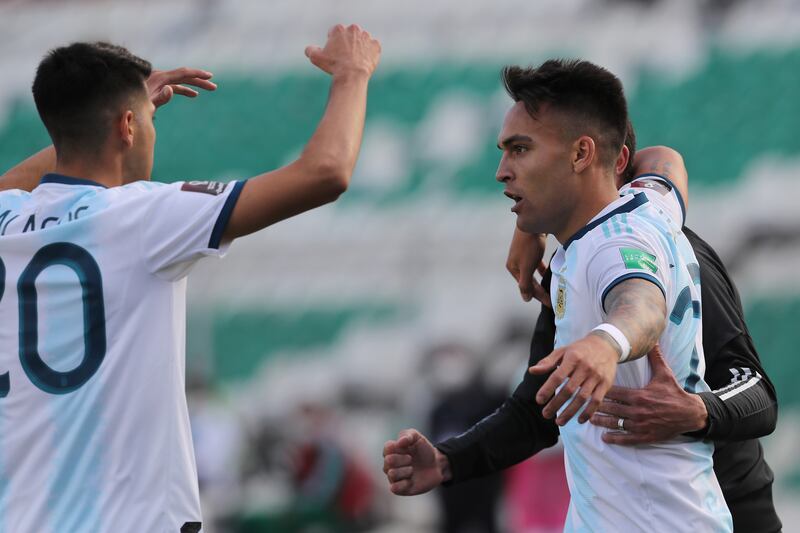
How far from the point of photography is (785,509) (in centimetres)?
682

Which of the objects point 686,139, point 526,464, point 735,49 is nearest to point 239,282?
point 526,464

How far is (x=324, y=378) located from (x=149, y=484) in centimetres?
482

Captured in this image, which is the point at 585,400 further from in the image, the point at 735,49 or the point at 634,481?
the point at 735,49

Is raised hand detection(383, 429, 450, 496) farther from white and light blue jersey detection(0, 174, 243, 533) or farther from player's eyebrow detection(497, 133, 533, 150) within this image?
player's eyebrow detection(497, 133, 533, 150)

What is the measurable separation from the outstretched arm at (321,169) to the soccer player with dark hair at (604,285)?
603mm

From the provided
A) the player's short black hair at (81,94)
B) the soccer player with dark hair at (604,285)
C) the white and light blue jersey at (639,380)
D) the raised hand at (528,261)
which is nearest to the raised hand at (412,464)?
the soccer player with dark hair at (604,285)

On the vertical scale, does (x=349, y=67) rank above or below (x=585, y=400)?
above

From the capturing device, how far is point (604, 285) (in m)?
2.62

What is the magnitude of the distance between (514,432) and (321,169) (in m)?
1.27

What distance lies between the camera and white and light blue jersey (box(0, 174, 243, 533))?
2.58 meters

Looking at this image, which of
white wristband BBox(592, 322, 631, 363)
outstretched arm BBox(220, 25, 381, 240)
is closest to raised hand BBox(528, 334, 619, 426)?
white wristband BBox(592, 322, 631, 363)

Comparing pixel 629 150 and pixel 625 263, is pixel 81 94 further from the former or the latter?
pixel 629 150

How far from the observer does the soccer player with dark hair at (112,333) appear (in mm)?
2555

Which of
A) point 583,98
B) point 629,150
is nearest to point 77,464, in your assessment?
point 583,98
